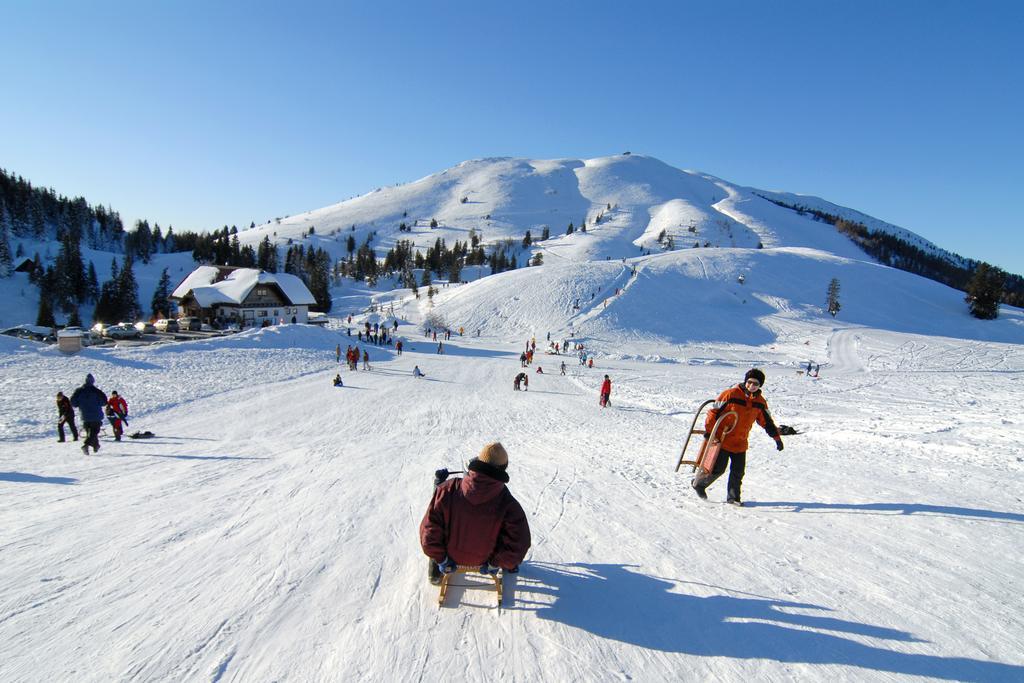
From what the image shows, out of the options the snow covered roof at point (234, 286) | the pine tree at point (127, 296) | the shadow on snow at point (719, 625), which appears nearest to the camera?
the shadow on snow at point (719, 625)

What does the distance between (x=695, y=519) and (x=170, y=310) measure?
3258 inches

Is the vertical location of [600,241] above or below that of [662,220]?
below

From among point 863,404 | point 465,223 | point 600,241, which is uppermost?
point 465,223

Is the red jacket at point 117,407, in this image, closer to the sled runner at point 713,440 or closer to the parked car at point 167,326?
the sled runner at point 713,440

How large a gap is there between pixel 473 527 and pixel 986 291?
289 ft

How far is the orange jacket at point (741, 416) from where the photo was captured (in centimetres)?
567

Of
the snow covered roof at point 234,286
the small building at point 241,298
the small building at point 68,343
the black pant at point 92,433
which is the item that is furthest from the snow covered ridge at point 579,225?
the black pant at point 92,433

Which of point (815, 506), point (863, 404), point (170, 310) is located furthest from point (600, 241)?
point (815, 506)

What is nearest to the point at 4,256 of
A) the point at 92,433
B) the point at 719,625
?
the point at 92,433

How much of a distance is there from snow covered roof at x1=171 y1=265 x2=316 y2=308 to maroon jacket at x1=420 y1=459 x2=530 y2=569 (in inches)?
2102

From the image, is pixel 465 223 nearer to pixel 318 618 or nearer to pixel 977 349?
pixel 977 349

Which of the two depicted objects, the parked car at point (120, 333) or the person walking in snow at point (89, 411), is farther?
the parked car at point (120, 333)

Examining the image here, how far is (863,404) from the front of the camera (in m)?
17.9

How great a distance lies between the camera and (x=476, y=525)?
3480 mm
